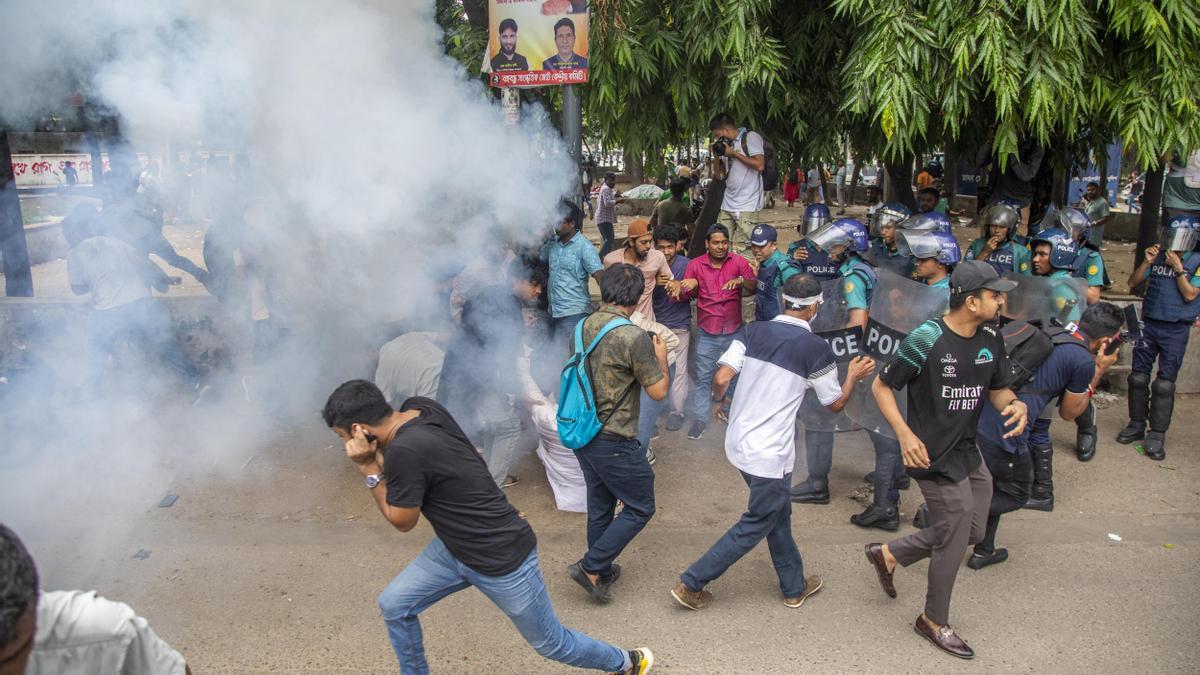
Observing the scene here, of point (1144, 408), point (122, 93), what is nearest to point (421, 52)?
point (122, 93)

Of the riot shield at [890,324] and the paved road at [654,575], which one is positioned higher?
the riot shield at [890,324]

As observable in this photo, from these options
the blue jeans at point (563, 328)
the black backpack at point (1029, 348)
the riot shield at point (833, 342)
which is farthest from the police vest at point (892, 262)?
the blue jeans at point (563, 328)

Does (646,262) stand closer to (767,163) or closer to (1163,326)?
(767,163)

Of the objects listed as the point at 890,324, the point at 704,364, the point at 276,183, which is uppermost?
the point at 276,183

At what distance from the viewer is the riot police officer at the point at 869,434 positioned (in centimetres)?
454

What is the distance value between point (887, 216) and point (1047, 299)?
126cm

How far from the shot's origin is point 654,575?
4.16 metres

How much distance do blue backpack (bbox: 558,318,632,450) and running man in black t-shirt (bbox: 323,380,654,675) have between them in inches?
28.4

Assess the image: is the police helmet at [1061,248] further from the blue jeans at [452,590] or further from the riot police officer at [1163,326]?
the blue jeans at [452,590]

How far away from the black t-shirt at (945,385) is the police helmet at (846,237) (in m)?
2.02

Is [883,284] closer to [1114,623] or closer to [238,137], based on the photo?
[1114,623]

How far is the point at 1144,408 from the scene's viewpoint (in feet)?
18.7

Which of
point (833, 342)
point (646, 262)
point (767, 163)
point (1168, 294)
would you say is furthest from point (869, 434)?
point (767, 163)

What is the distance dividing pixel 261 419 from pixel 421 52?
113 inches
